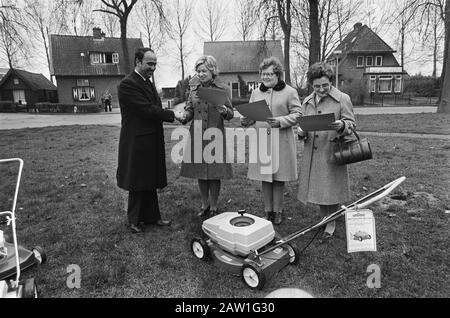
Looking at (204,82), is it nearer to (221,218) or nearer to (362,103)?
(221,218)

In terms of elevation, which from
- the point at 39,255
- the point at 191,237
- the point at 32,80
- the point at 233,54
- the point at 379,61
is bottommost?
the point at 191,237

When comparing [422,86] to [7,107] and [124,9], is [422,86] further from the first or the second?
[7,107]

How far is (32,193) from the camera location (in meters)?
6.04

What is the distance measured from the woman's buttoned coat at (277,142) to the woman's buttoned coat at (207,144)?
1.41ft

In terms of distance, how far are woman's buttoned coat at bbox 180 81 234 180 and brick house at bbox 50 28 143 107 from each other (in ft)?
116

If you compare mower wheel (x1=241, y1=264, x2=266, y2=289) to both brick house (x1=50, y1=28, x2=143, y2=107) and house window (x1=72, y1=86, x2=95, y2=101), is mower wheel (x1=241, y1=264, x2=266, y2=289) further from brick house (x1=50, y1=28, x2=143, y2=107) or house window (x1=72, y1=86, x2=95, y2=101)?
house window (x1=72, y1=86, x2=95, y2=101)

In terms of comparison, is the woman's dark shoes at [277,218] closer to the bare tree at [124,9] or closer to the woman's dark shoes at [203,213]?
the woman's dark shoes at [203,213]

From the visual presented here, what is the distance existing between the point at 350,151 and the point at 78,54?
39.7 metres

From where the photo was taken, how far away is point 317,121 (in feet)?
10.4

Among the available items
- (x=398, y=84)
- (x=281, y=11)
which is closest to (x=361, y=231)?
(x=281, y=11)

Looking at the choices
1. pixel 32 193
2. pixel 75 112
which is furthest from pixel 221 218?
pixel 75 112

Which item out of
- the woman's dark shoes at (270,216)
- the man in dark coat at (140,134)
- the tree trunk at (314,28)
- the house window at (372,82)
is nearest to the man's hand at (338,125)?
the woman's dark shoes at (270,216)

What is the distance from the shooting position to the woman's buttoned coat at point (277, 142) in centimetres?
404
